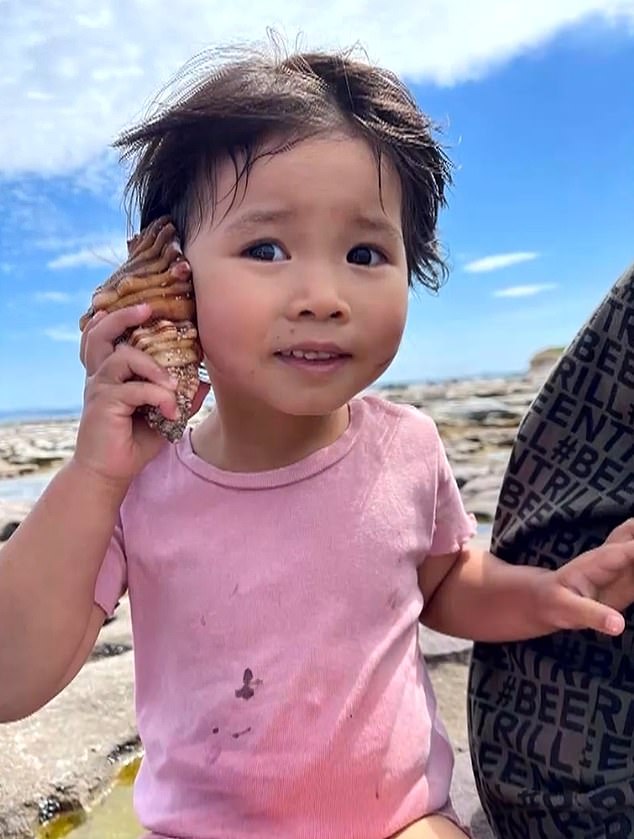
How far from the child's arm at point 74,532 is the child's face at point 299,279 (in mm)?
139

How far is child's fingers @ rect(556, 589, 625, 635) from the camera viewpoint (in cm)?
150

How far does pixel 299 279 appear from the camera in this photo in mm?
1579

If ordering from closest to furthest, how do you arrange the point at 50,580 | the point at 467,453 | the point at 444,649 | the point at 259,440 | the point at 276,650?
the point at 50,580 < the point at 276,650 < the point at 259,440 < the point at 444,649 < the point at 467,453

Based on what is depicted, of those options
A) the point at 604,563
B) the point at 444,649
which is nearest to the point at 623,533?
the point at 604,563

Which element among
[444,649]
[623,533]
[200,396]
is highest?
[200,396]

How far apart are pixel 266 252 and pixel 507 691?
85cm

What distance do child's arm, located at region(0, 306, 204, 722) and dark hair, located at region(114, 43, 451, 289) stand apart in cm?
30

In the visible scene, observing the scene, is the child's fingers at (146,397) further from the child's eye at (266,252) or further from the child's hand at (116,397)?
the child's eye at (266,252)

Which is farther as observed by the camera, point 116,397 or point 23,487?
point 23,487

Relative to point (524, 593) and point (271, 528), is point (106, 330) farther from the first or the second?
point (524, 593)

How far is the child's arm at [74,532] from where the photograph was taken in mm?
1545

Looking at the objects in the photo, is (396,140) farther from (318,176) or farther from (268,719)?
(268,719)

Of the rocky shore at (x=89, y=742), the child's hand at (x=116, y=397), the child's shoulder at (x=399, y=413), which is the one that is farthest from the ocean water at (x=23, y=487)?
the child's hand at (x=116, y=397)

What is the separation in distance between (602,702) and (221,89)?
3.91 ft
